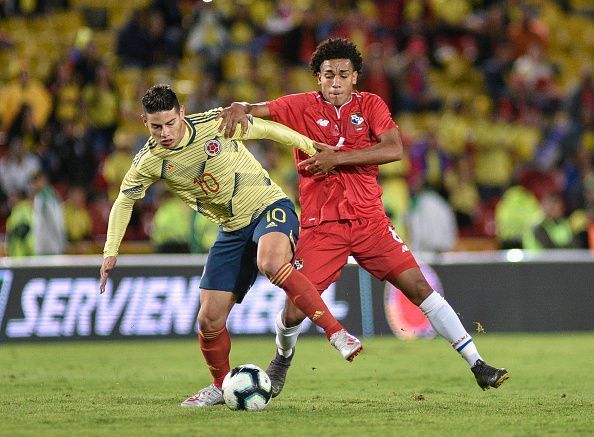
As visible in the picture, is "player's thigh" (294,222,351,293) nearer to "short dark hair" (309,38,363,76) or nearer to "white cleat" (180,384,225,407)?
"white cleat" (180,384,225,407)

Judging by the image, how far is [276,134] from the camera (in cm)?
779

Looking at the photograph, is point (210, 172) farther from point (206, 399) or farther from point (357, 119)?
point (206, 399)

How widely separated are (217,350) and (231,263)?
622 millimetres

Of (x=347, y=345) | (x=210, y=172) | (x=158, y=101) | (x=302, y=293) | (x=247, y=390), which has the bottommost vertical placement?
(x=247, y=390)

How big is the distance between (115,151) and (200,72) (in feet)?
7.41

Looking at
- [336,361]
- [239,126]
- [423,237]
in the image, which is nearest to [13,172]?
[423,237]

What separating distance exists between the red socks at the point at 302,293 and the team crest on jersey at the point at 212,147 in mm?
942

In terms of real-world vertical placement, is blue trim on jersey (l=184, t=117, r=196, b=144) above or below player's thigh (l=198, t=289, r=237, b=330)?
above

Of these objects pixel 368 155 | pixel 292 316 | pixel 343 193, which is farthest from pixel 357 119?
pixel 292 316

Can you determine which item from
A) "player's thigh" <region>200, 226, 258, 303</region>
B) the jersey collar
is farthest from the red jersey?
the jersey collar

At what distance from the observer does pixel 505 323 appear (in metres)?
14.7

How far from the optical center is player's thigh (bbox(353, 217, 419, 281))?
8.04 m

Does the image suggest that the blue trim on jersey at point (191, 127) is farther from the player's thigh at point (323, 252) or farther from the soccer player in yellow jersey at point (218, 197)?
the player's thigh at point (323, 252)

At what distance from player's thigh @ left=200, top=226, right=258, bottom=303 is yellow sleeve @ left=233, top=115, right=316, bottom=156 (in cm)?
64
